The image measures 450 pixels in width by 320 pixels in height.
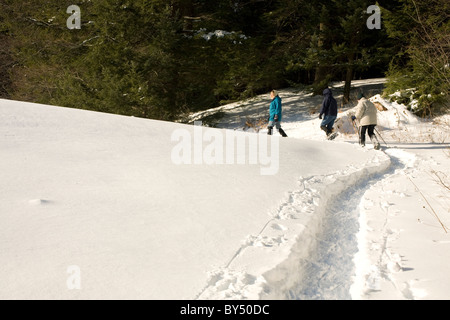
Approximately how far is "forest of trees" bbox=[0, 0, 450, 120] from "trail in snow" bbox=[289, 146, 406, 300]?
26.7 feet

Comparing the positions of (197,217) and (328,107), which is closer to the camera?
(197,217)

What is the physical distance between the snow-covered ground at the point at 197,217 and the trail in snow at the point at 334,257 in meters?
0.01

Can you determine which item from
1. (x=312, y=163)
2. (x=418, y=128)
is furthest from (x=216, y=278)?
(x=418, y=128)

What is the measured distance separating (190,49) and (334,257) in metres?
12.7

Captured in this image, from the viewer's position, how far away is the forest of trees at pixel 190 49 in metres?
12.4

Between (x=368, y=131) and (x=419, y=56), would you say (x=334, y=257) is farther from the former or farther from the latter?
(x=419, y=56)

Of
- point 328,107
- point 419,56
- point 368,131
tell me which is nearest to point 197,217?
point 368,131

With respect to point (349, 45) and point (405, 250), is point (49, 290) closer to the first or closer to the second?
A: point (405, 250)

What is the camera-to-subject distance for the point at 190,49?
14.5 meters

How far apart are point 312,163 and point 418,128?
20.8 feet

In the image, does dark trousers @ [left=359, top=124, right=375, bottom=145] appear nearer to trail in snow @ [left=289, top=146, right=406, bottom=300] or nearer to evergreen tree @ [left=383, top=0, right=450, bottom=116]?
evergreen tree @ [left=383, top=0, right=450, bottom=116]

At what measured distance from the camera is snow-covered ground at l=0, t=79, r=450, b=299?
2561mm

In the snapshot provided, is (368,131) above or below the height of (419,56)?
below

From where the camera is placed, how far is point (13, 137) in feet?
16.1
